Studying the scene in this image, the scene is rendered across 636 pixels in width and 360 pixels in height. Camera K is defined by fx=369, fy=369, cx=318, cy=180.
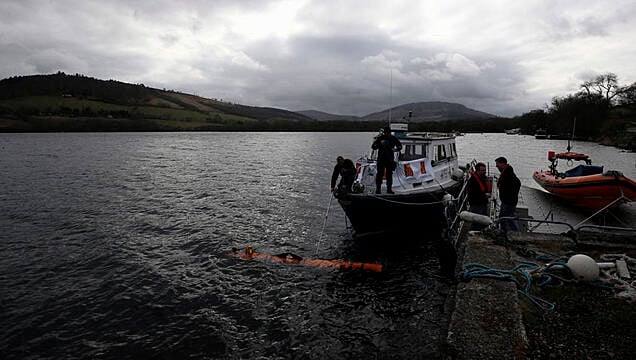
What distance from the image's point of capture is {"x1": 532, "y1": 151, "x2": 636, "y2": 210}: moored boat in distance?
1605 centimetres

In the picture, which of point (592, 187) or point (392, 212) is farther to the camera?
point (592, 187)

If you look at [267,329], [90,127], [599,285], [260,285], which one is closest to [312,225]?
[260,285]

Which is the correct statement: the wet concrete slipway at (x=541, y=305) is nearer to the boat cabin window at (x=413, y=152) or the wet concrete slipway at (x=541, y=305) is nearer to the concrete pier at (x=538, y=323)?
the concrete pier at (x=538, y=323)

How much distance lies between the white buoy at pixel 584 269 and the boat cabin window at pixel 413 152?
932cm

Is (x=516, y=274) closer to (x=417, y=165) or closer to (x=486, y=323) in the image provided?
(x=486, y=323)

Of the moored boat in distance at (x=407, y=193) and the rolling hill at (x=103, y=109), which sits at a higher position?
the rolling hill at (x=103, y=109)

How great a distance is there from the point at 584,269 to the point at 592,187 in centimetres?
1440

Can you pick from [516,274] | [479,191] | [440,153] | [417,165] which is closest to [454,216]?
[479,191]

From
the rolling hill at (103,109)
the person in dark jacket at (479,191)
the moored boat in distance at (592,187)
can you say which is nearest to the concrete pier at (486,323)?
the person in dark jacket at (479,191)

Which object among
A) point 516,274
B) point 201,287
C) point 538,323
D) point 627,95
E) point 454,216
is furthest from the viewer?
point 627,95

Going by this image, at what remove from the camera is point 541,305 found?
17.9 ft

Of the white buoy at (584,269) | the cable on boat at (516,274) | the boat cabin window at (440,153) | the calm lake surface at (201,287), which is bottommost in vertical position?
the calm lake surface at (201,287)

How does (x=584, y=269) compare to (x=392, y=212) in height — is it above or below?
above

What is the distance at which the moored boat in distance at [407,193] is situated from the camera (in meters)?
12.6
